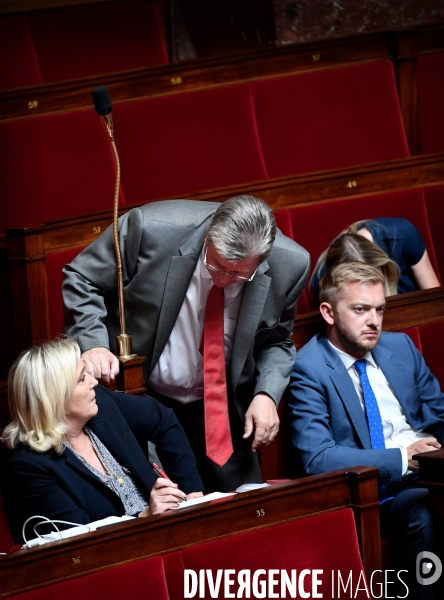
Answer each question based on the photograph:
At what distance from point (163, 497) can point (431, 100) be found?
1.03 metres

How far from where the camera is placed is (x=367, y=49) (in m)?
1.50

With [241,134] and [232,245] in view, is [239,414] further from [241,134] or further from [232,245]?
[241,134]

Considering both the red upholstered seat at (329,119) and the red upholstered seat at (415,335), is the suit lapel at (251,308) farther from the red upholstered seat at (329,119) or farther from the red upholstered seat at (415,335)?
the red upholstered seat at (329,119)

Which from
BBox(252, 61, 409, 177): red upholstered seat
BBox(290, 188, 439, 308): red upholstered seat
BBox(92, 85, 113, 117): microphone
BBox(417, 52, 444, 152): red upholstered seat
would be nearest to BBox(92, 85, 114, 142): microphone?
BBox(92, 85, 113, 117): microphone

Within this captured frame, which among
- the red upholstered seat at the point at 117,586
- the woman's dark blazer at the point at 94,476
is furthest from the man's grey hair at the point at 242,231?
the red upholstered seat at the point at 117,586

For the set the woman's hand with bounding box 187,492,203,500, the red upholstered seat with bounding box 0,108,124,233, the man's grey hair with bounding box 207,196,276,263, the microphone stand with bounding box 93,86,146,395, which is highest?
the red upholstered seat with bounding box 0,108,124,233

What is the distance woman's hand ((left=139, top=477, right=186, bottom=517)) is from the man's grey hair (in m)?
0.20

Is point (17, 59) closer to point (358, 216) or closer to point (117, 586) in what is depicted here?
point (358, 216)

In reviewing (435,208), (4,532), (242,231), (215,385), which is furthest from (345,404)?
(435,208)

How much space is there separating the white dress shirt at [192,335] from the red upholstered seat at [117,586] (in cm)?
28

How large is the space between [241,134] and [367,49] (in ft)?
0.85

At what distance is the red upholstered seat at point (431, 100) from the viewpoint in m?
1.55

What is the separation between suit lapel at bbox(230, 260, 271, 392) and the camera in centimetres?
90

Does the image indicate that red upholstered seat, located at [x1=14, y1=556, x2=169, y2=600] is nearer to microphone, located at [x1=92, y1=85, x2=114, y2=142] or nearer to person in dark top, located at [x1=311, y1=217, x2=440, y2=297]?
microphone, located at [x1=92, y1=85, x2=114, y2=142]
